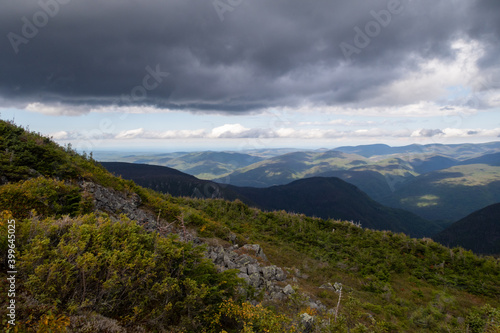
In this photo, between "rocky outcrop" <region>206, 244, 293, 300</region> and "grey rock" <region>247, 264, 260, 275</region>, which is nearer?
"rocky outcrop" <region>206, 244, 293, 300</region>

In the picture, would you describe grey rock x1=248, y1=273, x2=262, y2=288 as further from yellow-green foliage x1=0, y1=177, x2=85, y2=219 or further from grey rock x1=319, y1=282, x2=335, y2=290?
yellow-green foliage x1=0, y1=177, x2=85, y2=219

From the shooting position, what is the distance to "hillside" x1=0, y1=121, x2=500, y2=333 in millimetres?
4273

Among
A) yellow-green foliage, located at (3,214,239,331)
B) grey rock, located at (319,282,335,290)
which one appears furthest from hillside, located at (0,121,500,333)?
grey rock, located at (319,282,335,290)

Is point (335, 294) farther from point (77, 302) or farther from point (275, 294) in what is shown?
point (77, 302)

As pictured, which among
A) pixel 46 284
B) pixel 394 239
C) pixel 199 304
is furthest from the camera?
pixel 394 239

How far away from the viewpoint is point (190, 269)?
20.1ft

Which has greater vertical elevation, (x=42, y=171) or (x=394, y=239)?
(x=42, y=171)

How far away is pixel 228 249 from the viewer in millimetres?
13148

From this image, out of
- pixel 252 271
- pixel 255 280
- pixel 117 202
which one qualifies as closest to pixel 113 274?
pixel 255 280

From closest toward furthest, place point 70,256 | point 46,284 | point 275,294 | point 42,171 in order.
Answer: point 46,284 → point 70,256 → point 275,294 → point 42,171

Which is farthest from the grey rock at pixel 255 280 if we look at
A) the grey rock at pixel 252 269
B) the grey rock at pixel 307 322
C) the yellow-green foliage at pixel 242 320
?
the yellow-green foliage at pixel 242 320

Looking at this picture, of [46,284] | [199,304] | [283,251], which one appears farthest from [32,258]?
[283,251]

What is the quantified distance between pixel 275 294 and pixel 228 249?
4470 millimetres

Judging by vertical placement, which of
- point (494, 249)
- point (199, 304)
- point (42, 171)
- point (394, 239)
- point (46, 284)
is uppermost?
point (42, 171)
